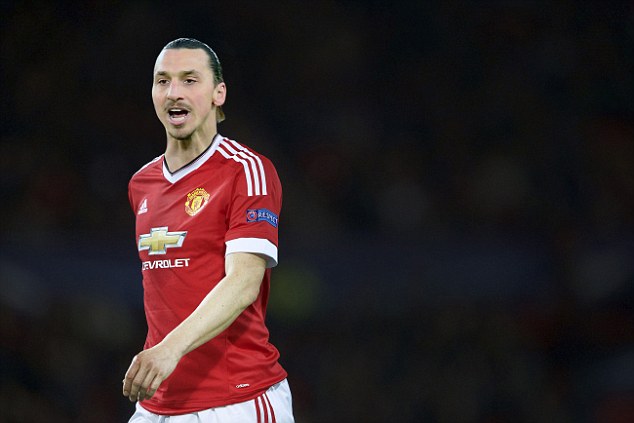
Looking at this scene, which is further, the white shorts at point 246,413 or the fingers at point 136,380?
the white shorts at point 246,413

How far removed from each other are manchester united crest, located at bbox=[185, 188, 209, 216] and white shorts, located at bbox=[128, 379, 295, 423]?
2.30 ft

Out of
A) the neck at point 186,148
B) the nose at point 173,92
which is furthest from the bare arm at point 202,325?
the nose at point 173,92

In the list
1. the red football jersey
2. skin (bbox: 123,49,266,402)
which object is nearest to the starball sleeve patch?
the red football jersey

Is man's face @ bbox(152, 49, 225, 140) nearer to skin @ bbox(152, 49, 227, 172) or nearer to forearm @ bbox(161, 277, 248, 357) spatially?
skin @ bbox(152, 49, 227, 172)

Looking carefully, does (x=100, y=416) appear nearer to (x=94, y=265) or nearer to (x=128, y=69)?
(x=94, y=265)

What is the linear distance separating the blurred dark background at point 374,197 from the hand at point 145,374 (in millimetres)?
3951

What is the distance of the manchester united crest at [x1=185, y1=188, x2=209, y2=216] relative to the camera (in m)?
3.26

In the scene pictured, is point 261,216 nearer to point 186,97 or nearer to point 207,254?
point 207,254

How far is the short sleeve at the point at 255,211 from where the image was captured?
310 centimetres

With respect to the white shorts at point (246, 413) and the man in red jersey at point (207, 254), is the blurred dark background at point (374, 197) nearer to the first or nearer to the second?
the white shorts at point (246, 413)

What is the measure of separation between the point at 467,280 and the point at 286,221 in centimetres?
149

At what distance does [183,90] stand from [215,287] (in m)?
0.81

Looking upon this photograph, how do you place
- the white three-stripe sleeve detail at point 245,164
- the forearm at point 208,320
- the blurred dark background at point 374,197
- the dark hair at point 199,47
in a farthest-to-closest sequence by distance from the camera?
the blurred dark background at point 374,197 < the dark hair at point 199,47 < the white three-stripe sleeve detail at point 245,164 < the forearm at point 208,320

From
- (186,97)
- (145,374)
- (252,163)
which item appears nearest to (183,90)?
(186,97)
